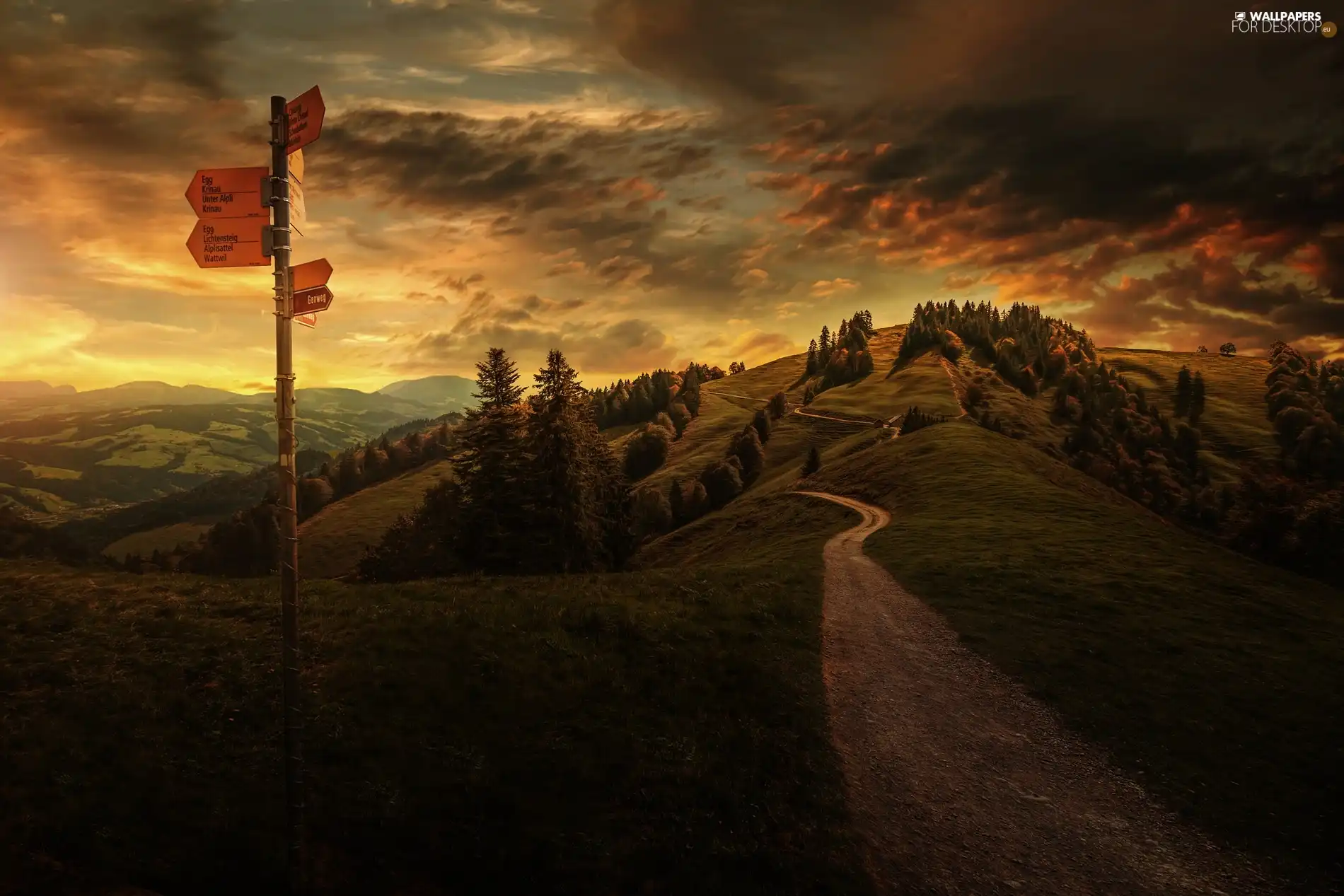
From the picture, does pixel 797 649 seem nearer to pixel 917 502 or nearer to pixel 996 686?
pixel 996 686

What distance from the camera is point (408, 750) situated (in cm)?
1241

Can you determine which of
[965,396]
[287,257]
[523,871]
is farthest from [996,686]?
[965,396]

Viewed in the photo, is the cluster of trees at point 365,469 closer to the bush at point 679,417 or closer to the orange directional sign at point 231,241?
the bush at point 679,417

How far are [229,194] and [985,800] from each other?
17858 millimetres

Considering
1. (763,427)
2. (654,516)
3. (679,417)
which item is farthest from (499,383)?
(679,417)

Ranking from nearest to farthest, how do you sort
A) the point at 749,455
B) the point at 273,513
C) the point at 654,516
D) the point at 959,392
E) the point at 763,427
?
the point at 654,516
the point at 749,455
the point at 273,513
the point at 763,427
the point at 959,392

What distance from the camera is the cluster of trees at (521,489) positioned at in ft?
135

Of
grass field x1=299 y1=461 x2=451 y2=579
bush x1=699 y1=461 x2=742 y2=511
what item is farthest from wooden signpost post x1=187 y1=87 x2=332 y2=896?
grass field x1=299 y1=461 x2=451 y2=579

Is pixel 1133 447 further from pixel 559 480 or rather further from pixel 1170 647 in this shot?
pixel 559 480

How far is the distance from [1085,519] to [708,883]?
153ft

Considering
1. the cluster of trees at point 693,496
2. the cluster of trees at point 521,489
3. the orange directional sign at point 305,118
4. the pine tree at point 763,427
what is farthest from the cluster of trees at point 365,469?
the orange directional sign at point 305,118

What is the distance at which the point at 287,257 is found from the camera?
880 cm

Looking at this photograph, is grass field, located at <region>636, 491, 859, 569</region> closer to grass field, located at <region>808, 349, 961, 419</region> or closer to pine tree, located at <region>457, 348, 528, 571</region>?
pine tree, located at <region>457, 348, 528, 571</region>

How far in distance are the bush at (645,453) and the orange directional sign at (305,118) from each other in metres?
138
